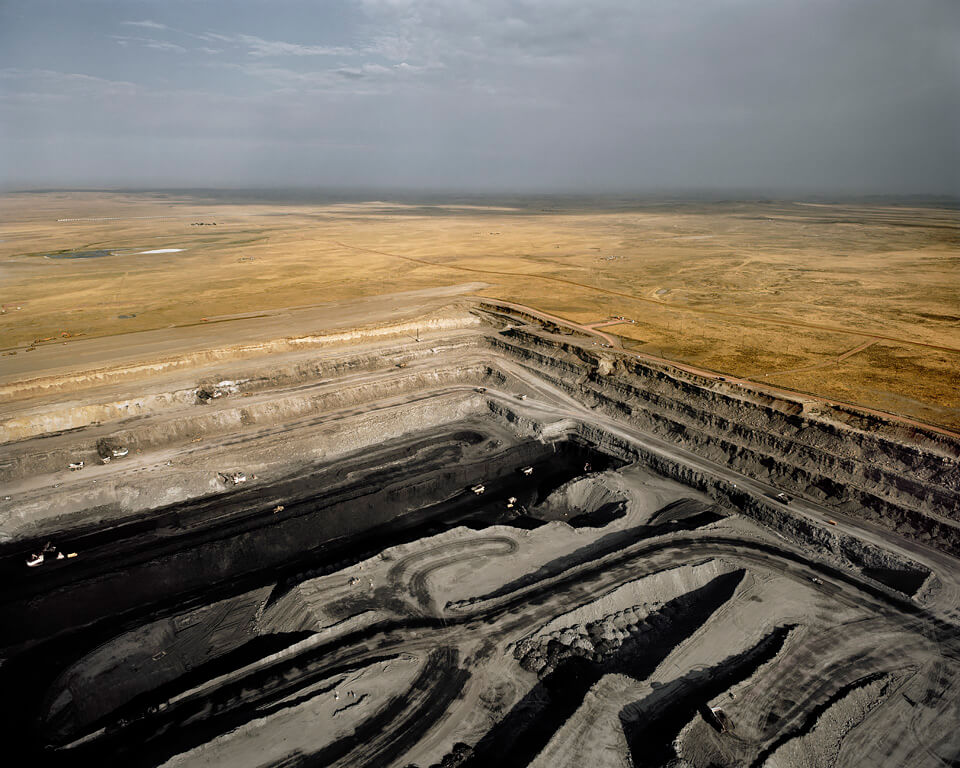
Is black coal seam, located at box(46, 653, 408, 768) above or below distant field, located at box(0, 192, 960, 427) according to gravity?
below

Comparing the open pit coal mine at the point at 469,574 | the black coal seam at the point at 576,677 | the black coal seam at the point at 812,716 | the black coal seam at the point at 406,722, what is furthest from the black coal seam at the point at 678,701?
the black coal seam at the point at 406,722

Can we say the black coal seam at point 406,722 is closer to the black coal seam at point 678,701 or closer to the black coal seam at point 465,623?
the black coal seam at point 465,623

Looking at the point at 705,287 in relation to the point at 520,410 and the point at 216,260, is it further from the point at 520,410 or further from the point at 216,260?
the point at 216,260

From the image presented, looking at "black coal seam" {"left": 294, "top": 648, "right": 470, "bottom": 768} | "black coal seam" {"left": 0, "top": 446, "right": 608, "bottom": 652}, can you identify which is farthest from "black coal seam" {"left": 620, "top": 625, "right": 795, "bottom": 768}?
"black coal seam" {"left": 0, "top": 446, "right": 608, "bottom": 652}

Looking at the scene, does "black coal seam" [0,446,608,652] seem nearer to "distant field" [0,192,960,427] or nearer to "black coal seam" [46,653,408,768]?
"black coal seam" [46,653,408,768]

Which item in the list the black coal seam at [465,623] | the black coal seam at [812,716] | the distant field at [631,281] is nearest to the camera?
the black coal seam at [812,716]

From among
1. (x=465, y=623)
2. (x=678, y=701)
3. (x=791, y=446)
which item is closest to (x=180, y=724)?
(x=465, y=623)

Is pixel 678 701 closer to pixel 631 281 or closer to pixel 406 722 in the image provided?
pixel 406 722
